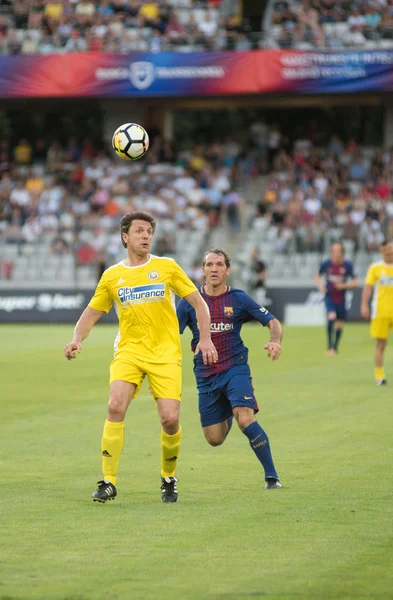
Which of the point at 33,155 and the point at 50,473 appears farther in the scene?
the point at 33,155

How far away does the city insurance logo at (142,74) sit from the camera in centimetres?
3744

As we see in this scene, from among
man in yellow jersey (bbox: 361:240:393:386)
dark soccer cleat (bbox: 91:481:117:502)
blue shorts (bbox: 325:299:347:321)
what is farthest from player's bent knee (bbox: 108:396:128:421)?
blue shorts (bbox: 325:299:347:321)

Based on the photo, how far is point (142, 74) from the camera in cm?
3756

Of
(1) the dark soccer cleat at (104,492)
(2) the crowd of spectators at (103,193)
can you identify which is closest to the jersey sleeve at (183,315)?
(1) the dark soccer cleat at (104,492)

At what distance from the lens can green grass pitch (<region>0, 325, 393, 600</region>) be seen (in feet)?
19.2

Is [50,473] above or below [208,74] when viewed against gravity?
below

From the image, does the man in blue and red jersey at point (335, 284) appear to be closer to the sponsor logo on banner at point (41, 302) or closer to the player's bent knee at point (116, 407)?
the sponsor logo on banner at point (41, 302)

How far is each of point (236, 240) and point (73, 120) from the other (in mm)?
10829

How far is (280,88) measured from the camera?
37438mm

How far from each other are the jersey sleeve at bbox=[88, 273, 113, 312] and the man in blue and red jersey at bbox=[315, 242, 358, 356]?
14215mm

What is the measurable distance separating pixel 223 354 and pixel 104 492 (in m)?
1.58

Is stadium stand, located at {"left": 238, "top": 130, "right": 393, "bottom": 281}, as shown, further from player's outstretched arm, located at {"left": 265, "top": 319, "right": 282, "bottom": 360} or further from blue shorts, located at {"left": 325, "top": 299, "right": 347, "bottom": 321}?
player's outstretched arm, located at {"left": 265, "top": 319, "right": 282, "bottom": 360}

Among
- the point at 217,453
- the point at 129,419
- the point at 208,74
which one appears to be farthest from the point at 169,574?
the point at 208,74

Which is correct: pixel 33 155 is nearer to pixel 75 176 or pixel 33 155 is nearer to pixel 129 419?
pixel 75 176
